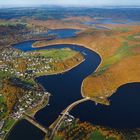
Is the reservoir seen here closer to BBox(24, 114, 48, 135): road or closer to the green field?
BBox(24, 114, 48, 135): road

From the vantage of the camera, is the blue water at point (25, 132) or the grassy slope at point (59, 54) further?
the grassy slope at point (59, 54)

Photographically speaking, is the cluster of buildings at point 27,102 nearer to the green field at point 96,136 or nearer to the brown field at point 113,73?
the brown field at point 113,73

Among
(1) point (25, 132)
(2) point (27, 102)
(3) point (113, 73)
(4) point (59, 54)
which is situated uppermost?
(4) point (59, 54)

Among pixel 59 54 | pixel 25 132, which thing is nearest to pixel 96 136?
pixel 25 132

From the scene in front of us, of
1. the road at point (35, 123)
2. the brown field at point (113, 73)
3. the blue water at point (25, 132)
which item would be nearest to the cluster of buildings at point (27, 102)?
the road at point (35, 123)

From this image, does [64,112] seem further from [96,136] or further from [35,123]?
[96,136]

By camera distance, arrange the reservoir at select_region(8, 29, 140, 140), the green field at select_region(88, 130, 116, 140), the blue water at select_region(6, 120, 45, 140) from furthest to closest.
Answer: the reservoir at select_region(8, 29, 140, 140) < the blue water at select_region(6, 120, 45, 140) < the green field at select_region(88, 130, 116, 140)

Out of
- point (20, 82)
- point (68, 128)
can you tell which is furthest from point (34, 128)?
point (20, 82)

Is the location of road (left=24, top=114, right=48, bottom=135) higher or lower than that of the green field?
higher

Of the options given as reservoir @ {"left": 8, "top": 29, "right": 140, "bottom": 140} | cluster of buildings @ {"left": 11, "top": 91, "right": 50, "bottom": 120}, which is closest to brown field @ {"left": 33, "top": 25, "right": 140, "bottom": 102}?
reservoir @ {"left": 8, "top": 29, "right": 140, "bottom": 140}
